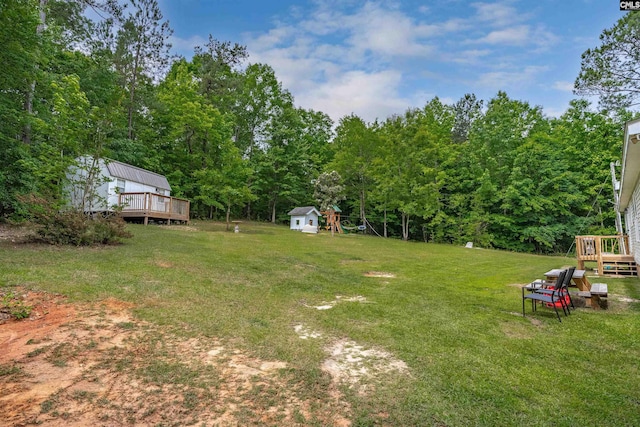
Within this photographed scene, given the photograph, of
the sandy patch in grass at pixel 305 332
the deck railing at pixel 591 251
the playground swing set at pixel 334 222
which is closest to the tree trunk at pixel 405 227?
the playground swing set at pixel 334 222

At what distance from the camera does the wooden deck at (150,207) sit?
17.0 meters

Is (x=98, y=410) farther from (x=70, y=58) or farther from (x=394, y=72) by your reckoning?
(x=70, y=58)

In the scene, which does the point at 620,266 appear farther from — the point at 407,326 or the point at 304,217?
the point at 304,217

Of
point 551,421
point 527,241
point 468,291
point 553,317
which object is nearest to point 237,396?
point 551,421

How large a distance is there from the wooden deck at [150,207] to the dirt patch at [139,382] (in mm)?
14164

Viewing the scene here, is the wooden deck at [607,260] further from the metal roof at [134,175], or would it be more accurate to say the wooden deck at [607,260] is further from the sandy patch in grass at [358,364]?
the metal roof at [134,175]

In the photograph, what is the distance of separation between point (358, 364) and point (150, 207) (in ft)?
54.8

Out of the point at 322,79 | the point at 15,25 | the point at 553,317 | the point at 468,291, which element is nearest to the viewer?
the point at 553,317

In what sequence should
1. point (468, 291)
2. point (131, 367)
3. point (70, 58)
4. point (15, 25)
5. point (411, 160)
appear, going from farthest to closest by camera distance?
point (411, 160) → point (70, 58) → point (15, 25) → point (468, 291) → point (131, 367)

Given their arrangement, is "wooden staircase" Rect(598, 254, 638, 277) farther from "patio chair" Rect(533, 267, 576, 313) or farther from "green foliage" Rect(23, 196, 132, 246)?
"green foliage" Rect(23, 196, 132, 246)

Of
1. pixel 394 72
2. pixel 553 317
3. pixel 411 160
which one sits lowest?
pixel 553 317

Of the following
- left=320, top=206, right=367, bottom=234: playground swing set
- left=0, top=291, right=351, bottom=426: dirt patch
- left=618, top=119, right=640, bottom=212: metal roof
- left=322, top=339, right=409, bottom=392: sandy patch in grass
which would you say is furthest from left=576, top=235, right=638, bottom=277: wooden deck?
left=320, top=206, right=367, bottom=234: playground swing set

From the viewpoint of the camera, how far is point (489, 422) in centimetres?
243

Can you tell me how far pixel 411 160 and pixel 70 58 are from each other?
74.8 feet
